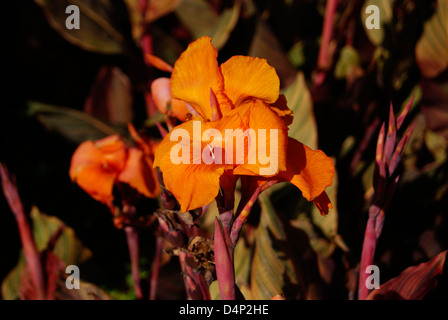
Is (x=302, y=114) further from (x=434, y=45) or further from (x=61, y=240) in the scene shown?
(x=61, y=240)

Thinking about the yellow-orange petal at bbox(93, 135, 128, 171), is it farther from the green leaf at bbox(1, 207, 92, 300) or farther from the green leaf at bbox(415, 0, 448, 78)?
the green leaf at bbox(415, 0, 448, 78)

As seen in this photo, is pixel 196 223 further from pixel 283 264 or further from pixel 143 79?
pixel 143 79

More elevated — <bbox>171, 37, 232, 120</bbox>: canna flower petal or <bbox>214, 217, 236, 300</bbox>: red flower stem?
<bbox>171, 37, 232, 120</bbox>: canna flower petal

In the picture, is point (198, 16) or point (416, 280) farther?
point (198, 16)

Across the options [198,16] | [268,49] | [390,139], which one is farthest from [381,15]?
[390,139]

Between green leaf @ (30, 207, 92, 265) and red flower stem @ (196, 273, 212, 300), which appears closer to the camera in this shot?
red flower stem @ (196, 273, 212, 300)

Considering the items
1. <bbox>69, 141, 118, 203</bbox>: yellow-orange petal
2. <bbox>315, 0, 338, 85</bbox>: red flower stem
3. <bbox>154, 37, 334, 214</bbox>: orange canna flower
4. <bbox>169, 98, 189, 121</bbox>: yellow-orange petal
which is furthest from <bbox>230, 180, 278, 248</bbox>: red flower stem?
<bbox>315, 0, 338, 85</bbox>: red flower stem

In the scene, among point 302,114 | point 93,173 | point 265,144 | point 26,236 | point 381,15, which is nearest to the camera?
point 265,144
